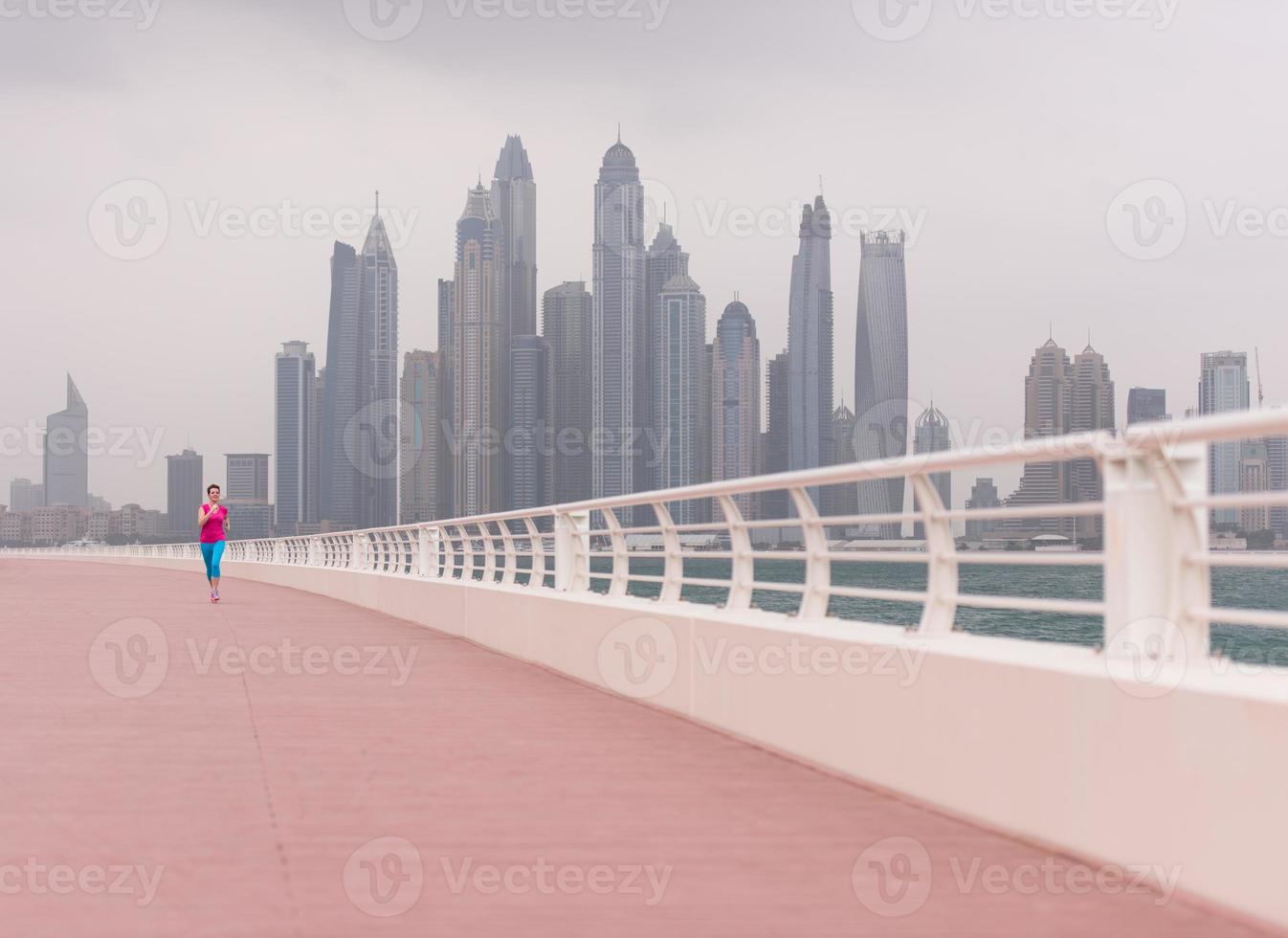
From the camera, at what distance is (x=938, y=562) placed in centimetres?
740

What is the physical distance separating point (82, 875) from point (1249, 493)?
402cm

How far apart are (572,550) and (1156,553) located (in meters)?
9.32

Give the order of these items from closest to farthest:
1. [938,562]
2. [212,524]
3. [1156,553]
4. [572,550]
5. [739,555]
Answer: [1156,553]
[938,562]
[739,555]
[572,550]
[212,524]

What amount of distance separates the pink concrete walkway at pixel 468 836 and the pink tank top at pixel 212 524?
53.1ft

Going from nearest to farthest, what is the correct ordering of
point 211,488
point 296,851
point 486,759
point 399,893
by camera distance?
point 399,893 → point 296,851 → point 486,759 → point 211,488

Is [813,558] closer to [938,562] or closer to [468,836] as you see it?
[938,562]

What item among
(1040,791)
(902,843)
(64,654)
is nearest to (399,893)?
(902,843)

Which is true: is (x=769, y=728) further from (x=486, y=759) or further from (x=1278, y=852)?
(x=1278, y=852)

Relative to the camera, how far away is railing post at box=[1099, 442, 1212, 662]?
5664mm

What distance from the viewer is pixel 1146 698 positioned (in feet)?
17.6

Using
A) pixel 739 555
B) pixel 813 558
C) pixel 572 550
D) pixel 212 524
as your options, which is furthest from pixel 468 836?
pixel 212 524

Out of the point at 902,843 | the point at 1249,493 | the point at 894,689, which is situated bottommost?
the point at 902,843

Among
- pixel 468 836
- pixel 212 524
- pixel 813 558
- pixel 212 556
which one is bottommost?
pixel 468 836

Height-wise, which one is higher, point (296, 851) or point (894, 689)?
point (894, 689)
